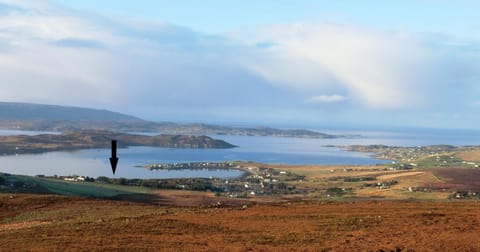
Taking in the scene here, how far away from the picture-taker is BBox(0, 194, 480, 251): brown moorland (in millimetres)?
16953

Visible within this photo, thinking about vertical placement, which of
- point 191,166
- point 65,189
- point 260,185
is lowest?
point 191,166

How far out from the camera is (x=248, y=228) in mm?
20141

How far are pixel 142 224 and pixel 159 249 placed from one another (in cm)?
450

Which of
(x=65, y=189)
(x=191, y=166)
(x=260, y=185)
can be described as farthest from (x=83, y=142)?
(x=65, y=189)

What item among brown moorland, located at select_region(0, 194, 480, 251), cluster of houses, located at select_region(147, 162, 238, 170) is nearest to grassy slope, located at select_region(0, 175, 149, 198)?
brown moorland, located at select_region(0, 194, 480, 251)

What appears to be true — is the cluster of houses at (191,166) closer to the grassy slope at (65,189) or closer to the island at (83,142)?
the island at (83,142)

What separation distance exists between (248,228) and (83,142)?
12603 centimetres

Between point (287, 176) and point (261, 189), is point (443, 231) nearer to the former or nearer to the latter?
point (261, 189)

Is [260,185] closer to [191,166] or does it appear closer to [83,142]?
[191,166]

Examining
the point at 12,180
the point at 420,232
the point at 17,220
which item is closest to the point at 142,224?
the point at 17,220

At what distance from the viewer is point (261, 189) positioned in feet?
189

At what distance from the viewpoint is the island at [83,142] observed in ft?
398

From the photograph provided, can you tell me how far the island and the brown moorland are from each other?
97.7m

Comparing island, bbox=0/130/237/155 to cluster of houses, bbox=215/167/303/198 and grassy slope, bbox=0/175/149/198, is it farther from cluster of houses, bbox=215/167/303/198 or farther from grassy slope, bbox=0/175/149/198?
grassy slope, bbox=0/175/149/198
